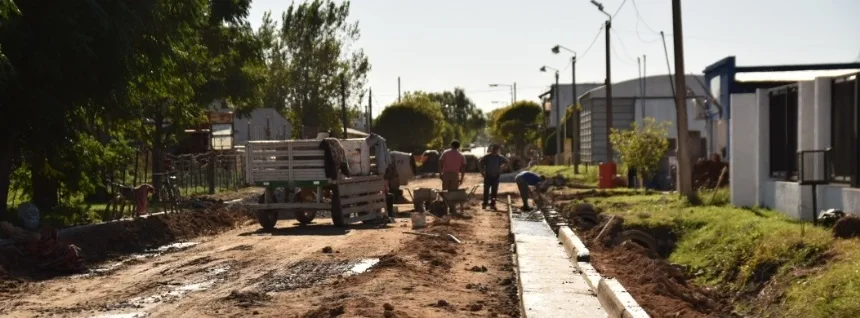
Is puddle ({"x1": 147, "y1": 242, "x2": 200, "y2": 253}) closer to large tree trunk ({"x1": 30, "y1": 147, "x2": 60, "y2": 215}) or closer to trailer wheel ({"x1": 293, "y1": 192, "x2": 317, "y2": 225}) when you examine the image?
trailer wheel ({"x1": 293, "y1": 192, "x2": 317, "y2": 225})

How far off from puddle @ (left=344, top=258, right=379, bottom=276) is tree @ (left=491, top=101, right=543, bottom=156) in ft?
293

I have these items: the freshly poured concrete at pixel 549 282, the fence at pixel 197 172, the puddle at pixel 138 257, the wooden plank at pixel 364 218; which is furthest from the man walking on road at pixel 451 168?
the puddle at pixel 138 257

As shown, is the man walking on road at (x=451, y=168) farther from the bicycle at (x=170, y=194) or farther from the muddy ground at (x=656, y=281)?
the muddy ground at (x=656, y=281)

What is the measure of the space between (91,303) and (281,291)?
6.71ft

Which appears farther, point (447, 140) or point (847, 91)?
point (447, 140)

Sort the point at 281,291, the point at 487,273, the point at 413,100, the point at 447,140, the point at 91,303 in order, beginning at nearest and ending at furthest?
the point at 91,303 < the point at 281,291 < the point at 487,273 < the point at 413,100 < the point at 447,140

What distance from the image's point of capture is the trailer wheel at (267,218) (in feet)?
81.7

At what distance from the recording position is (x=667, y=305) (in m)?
13.9

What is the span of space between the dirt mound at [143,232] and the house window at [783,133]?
11.2m

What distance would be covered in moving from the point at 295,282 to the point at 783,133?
510 inches

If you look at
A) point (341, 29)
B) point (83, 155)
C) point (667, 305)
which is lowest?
point (667, 305)

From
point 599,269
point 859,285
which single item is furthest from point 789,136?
point 859,285

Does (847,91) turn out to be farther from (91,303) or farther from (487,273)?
(91,303)

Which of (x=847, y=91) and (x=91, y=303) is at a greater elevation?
(x=847, y=91)
